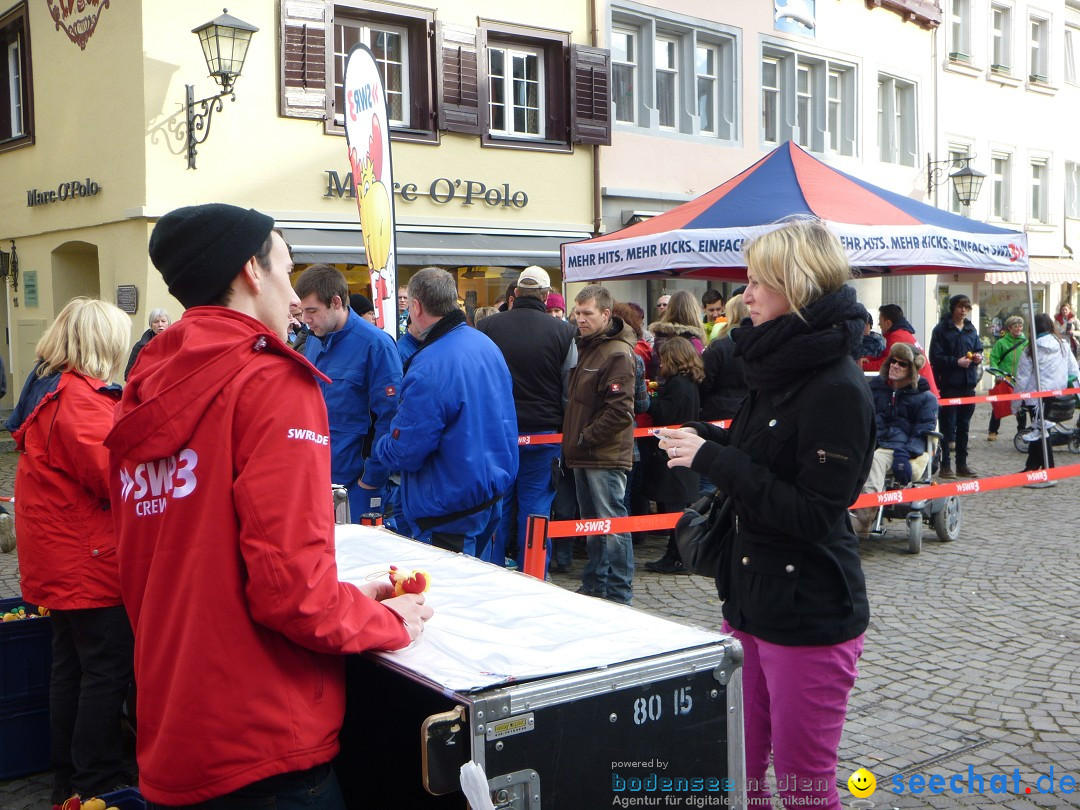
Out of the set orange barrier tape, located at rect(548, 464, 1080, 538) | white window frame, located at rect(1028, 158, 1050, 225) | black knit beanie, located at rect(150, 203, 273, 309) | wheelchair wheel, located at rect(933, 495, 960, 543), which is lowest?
wheelchair wheel, located at rect(933, 495, 960, 543)

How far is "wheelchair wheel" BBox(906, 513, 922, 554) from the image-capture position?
8.02 meters

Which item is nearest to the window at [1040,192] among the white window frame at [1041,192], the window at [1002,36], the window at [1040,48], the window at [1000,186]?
the white window frame at [1041,192]

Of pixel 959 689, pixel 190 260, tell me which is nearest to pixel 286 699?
pixel 190 260

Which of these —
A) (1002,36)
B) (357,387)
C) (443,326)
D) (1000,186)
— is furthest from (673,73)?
(443,326)

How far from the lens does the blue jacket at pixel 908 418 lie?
8320 mm

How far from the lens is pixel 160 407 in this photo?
190 centimetres

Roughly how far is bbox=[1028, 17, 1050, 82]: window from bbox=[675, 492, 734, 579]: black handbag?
2573cm

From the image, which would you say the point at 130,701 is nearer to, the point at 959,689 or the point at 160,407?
the point at 160,407

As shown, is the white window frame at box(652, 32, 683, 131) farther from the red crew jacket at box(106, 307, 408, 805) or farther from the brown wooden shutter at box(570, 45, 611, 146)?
the red crew jacket at box(106, 307, 408, 805)

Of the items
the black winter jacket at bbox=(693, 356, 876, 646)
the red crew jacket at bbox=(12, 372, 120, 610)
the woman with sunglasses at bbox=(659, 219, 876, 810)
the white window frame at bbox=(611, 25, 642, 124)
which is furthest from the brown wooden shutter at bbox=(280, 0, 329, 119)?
the black winter jacket at bbox=(693, 356, 876, 646)

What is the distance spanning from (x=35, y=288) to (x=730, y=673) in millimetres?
14564

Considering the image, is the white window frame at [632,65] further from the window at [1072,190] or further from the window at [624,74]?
the window at [1072,190]

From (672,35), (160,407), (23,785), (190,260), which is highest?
(672,35)

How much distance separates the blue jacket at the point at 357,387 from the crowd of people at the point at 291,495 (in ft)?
0.04
